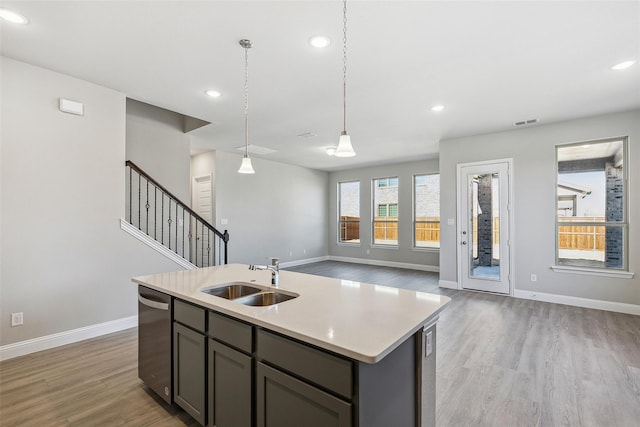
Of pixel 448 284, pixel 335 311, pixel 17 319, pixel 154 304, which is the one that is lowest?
pixel 448 284

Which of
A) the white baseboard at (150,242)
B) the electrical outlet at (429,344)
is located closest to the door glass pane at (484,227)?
the electrical outlet at (429,344)

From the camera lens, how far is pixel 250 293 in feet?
7.23

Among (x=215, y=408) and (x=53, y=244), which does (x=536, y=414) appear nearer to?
(x=215, y=408)

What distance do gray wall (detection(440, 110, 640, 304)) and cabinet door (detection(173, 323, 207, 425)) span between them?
5013 millimetres

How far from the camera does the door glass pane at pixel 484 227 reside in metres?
5.13

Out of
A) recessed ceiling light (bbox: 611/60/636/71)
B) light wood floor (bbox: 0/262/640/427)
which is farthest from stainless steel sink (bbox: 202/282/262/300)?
recessed ceiling light (bbox: 611/60/636/71)

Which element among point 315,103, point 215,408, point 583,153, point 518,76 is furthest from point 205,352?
point 583,153

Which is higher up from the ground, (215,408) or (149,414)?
(215,408)

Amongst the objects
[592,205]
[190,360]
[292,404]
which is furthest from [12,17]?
[592,205]

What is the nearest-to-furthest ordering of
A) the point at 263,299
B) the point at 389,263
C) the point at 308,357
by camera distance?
the point at 308,357
the point at 263,299
the point at 389,263

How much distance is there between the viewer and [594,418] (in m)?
2.03

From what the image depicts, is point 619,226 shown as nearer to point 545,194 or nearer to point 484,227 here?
point 545,194

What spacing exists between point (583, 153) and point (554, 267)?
178cm

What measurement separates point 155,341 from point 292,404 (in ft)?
4.53
